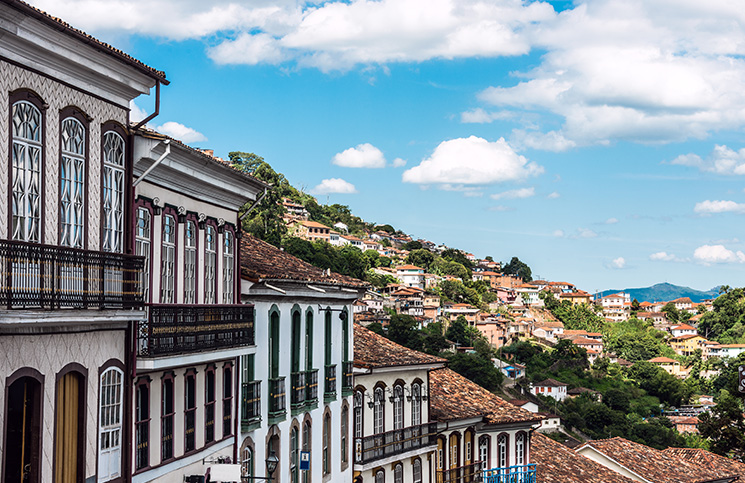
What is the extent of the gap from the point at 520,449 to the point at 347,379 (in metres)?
13.0

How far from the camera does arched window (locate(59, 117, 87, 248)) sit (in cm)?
1277

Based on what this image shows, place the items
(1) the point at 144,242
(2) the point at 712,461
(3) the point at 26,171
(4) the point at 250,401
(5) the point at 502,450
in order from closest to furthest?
(3) the point at 26,171, (1) the point at 144,242, (4) the point at 250,401, (5) the point at 502,450, (2) the point at 712,461

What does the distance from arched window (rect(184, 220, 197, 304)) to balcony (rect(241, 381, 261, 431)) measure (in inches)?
143

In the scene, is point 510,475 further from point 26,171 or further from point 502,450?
point 26,171

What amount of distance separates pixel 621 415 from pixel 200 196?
4900 inches

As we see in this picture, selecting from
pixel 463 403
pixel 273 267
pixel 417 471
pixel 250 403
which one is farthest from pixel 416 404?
pixel 250 403

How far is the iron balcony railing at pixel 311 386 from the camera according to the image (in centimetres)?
2482

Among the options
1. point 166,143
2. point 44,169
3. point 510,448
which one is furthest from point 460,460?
point 44,169

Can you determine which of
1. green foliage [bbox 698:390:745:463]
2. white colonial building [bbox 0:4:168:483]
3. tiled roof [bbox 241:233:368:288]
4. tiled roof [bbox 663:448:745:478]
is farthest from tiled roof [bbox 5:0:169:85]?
green foliage [bbox 698:390:745:463]

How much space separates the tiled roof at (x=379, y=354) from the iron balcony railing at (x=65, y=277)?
16.7m

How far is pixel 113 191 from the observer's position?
1408cm

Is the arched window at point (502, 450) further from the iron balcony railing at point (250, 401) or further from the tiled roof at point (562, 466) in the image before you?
the iron balcony railing at point (250, 401)

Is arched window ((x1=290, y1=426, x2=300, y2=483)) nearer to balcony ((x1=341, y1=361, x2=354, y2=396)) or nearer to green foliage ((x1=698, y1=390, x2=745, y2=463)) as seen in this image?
balcony ((x1=341, y1=361, x2=354, y2=396))

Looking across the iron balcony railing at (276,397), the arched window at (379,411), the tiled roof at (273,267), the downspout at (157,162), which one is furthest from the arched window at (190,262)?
the arched window at (379,411)
